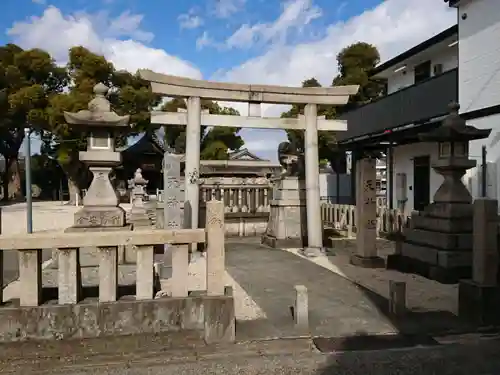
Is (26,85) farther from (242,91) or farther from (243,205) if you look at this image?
(242,91)

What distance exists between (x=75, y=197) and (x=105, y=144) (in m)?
28.1

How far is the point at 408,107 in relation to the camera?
1619 centimetres

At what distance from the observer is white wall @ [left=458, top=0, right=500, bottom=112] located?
41.4ft

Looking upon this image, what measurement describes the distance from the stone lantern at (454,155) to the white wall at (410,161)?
28.6ft

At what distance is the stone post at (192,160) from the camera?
1070cm

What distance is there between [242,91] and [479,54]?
786 cm

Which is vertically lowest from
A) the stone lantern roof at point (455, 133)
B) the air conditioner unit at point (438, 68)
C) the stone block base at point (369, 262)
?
the stone block base at point (369, 262)

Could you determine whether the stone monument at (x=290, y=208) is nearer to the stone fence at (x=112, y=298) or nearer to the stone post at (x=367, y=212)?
the stone post at (x=367, y=212)

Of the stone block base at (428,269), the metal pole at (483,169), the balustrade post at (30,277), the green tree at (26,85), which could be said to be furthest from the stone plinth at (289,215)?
the green tree at (26,85)

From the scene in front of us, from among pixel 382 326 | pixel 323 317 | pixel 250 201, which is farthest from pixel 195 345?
pixel 250 201

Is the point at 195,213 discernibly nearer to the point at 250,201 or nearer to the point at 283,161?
the point at 283,161

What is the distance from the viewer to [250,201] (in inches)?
619

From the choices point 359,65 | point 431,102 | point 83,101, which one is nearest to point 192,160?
point 431,102

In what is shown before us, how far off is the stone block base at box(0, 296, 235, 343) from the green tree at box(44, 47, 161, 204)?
82.5 feet
